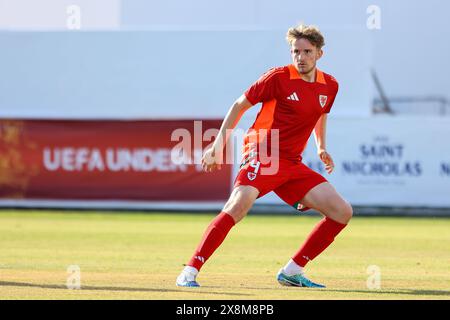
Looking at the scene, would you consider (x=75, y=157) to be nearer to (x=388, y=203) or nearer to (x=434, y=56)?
(x=388, y=203)

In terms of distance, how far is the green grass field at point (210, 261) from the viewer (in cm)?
986

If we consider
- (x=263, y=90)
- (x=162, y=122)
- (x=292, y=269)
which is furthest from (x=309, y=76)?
(x=162, y=122)

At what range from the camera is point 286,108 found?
10.3 m

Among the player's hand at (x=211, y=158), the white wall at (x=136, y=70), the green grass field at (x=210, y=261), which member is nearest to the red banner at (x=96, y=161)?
the white wall at (x=136, y=70)

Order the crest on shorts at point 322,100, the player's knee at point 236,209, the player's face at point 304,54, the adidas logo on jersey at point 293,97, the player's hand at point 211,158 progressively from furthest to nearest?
the crest on shorts at point 322,100 < the adidas logo on jersey at point 293,97 < the player's face at point 304,54 < the player's knee at point 236,209 < the player's hand at point 211,158

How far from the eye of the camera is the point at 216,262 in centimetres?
1319

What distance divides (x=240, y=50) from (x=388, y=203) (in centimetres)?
475

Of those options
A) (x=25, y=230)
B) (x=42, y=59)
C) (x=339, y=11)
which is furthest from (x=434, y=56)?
(x=25, y=230)

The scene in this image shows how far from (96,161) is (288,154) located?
47.5ft

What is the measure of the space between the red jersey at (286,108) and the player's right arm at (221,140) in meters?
0.15

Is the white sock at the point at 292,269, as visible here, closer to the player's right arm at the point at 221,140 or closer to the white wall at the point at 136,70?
the player's right arm at the point at 221,140

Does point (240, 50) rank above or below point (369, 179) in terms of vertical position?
above

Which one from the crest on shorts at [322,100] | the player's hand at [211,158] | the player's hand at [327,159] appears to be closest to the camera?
the player's hand at [211,158]
